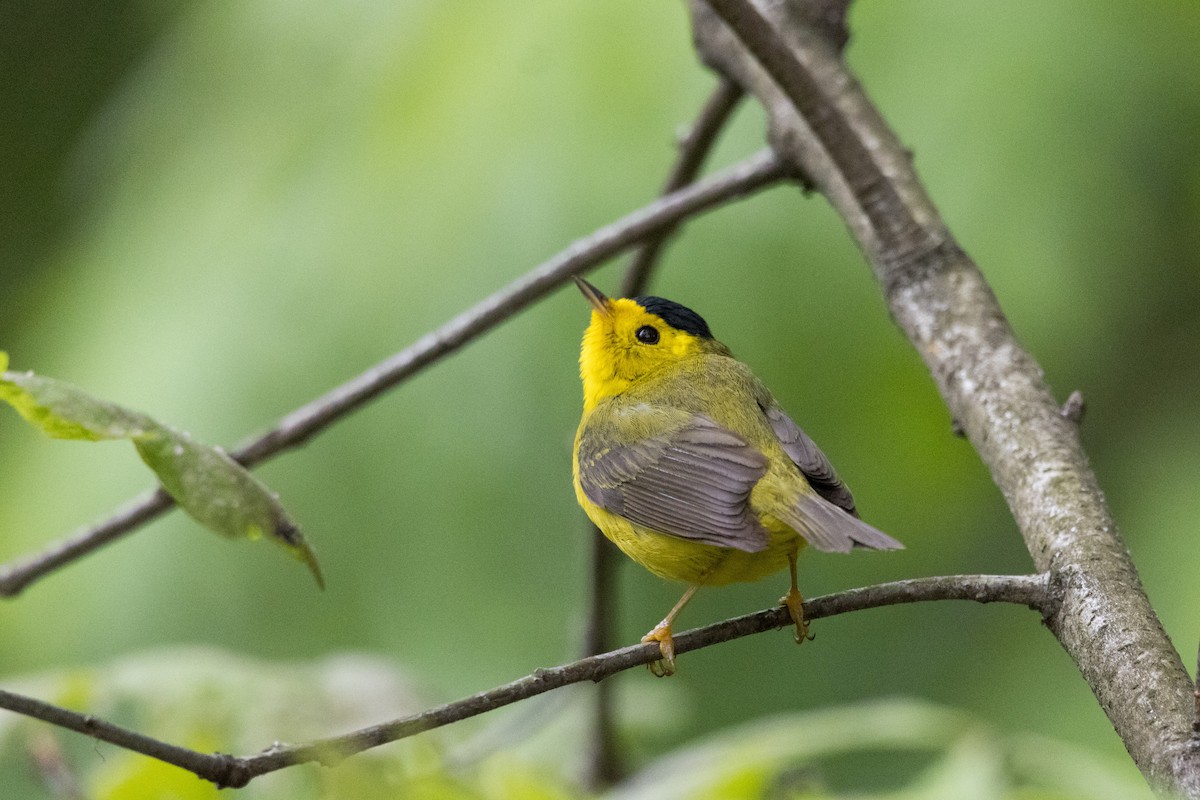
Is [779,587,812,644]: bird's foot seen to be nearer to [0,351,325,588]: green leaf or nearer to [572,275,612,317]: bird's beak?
[0,351,325,588]: green leaf

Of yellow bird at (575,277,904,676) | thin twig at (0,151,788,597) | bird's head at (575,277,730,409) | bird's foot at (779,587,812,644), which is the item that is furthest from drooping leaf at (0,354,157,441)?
bird's head at (575,277,730,409)

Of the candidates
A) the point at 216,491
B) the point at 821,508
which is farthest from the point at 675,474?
the point at 216,491

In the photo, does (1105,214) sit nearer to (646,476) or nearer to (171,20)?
(646,476)

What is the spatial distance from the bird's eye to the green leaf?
904 mm

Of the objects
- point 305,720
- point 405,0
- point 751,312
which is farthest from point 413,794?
point 405,0

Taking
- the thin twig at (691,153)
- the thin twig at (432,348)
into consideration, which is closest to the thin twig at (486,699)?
the thin twig at (432,348)

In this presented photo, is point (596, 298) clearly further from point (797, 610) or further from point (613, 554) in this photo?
point (797, 610)

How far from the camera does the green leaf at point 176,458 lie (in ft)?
4.28

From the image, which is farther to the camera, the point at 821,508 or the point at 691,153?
the point at 691,153

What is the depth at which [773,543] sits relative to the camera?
1.64 m

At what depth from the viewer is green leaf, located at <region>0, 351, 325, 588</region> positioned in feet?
4.28

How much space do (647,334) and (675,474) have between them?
0.47 metres

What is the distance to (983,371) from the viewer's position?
170cm

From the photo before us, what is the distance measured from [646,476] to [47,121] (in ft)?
10.00
